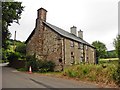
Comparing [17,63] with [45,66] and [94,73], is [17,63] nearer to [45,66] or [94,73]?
[45,66]

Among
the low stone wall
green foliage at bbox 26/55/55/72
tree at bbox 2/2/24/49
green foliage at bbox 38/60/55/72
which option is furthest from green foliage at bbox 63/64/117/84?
the low stone wall

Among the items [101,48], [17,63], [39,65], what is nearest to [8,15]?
[39,65]

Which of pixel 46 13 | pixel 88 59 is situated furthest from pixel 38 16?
pixel 88 59

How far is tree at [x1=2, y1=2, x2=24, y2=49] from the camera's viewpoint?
3117 cm

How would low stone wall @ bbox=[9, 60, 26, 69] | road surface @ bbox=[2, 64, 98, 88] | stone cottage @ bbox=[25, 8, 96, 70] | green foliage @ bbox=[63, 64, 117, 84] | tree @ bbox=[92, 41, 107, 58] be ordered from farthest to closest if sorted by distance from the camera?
1. tree @ bbox=[92, 41, 107, 58]
2. low stone wall @ bbox=[9, 60, 26, 69]
3. stone cottage @ bbox=[25, 8, 96, 70]
4. green foliage @ bbox=[63, 64, 117, 84]
5. road surface @ bbox=[2, 64, 98, 88]

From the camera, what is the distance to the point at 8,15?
31922mm

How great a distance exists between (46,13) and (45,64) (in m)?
9.80

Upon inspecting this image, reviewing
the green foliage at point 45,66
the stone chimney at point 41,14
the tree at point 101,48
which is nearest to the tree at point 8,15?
the stone chimney at point 41,14

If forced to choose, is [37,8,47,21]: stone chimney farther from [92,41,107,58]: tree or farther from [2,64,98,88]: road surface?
[92,41,107,58]: tree

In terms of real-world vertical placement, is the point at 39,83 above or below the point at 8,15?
below

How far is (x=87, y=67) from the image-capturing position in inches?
918

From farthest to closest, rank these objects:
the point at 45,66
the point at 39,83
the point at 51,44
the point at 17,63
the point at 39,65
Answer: the point at 17,63, the point at 51,44, the point at 45,66, the point at 39,65, the point at 39,83

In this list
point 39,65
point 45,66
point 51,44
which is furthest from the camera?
point 51,44

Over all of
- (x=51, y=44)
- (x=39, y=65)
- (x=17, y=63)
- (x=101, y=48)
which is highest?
(x=101, y=48)
